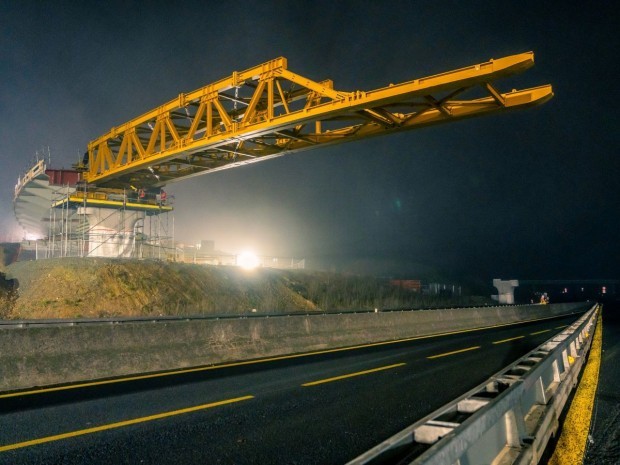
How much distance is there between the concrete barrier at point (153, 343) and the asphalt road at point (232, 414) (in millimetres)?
695

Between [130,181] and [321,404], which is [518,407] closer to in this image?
[321,404]

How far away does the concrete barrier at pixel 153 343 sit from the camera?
862 cm

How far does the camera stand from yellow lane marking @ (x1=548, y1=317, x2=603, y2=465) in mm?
5063

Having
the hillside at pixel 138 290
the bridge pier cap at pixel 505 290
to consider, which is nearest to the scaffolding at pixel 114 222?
the hillside at pixel 138 290

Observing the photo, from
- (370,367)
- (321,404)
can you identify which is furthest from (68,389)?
(370,367)

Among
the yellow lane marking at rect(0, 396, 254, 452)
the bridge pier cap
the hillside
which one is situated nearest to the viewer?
the yellow lane marking at rect(0, 396, 254, 452)

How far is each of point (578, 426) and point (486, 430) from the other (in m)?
3.54

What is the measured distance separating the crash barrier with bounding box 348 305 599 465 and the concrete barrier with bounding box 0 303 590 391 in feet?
23.4

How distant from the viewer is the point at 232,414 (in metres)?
6.97

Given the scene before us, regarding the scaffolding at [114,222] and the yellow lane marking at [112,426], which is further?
the scaffolding at [114,222]

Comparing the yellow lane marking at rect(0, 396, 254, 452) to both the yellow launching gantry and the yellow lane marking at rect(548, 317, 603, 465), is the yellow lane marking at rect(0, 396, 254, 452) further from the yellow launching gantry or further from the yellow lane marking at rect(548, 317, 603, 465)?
the yellow launching gantry

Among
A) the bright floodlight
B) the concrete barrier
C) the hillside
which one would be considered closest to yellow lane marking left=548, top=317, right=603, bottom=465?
the concrete barrier

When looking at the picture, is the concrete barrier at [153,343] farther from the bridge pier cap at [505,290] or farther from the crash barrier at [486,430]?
the bridge pier cap at [505,290]

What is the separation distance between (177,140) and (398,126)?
11.2 metres
